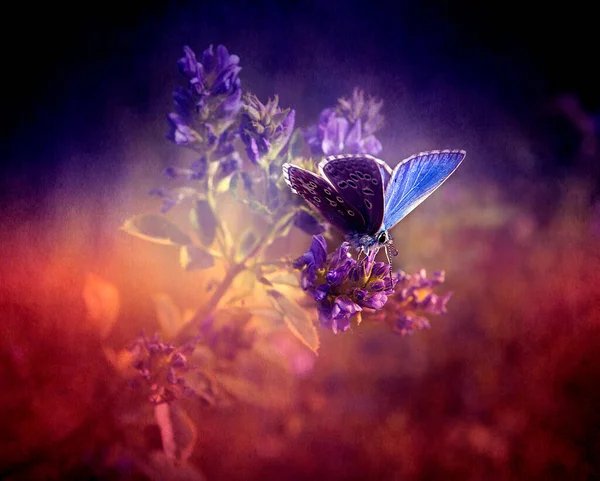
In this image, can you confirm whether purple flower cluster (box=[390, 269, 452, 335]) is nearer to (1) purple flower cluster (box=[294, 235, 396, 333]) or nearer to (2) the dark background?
(1) purple flower cluster (box=[294, 235, 396, 333])

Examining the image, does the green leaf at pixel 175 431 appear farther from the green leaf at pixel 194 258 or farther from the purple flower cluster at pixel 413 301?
the purple flower cluster at pixel 413 301

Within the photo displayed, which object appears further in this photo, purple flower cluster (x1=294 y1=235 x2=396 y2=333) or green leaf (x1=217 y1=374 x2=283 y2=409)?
green leaf (x1=217 y1=374 x2=283 y2=409)

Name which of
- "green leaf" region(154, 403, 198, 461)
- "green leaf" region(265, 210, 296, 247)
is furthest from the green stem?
"green leaf" region(154, 403, 198, 461)

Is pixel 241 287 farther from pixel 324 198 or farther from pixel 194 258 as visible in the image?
pixel 324 198

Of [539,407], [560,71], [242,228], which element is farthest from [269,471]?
[560,71]

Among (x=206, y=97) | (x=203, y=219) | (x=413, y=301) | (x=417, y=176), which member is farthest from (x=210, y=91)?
(x=413, y=301)

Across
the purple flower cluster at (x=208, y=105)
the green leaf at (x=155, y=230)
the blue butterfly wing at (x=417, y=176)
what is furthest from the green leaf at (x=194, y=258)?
the blue butterfly wing at (x=417, y=176)
